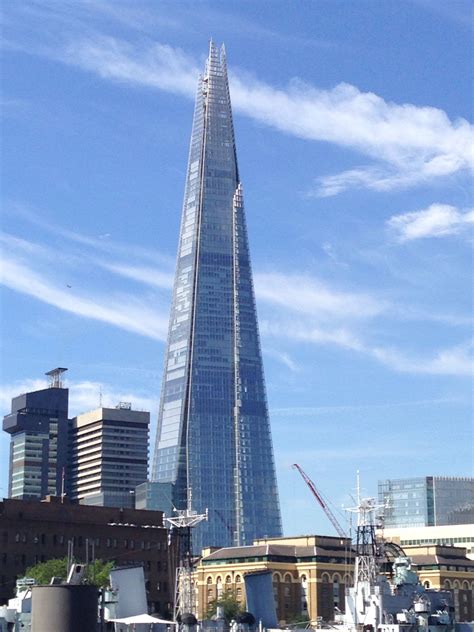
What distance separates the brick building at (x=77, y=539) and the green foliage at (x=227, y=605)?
7275 millimetres

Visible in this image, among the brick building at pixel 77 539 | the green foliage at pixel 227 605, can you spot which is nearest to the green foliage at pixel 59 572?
the brick building at pixel 77 539

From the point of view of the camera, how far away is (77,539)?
183500mm

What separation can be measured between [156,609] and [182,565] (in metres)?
74.3

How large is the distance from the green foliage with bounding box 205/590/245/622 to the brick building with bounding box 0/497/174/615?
286 inches

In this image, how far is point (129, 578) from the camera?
394 ft

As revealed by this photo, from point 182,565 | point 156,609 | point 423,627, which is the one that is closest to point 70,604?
point 182,565

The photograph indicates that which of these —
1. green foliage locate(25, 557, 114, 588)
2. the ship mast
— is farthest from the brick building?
the ship mast

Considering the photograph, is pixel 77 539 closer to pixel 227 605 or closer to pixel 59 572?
pixel 227 605

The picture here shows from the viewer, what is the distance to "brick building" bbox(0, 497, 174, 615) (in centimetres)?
17575

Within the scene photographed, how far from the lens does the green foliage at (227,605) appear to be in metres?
178

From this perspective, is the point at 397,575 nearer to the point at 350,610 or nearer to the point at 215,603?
the point at 350,610

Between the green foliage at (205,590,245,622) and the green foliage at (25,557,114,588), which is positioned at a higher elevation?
the green foliage at (25,557,114,588)

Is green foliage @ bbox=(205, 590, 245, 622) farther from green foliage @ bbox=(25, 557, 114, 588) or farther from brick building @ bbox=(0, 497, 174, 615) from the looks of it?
green foliage @ bbox=(25, 557, 114, 588)

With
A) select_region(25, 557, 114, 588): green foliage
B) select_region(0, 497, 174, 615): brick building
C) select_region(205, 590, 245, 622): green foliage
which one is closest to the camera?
select_region(25, 557, 114, 588): green foliage
